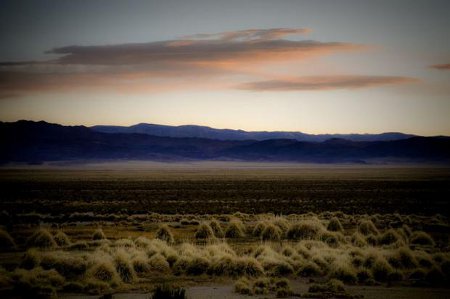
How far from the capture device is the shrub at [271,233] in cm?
2612

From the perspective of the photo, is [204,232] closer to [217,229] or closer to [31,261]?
[217,229]

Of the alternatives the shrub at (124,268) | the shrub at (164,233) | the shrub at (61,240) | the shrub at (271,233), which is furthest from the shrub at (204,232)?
the shrub at (124,268)

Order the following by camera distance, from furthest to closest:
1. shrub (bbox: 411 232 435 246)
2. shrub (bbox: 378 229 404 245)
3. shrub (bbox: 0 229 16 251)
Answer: shrub (bbox: 411 232 435 246) < shrub (bbox: 378 229 404 245) < shrub (bbox: 0 229 16 251)

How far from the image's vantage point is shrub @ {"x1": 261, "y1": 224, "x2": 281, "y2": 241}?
2612cm

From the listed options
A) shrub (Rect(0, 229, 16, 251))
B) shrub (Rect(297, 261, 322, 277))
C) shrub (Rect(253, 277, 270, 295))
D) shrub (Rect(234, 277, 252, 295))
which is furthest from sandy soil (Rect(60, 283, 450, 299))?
shrub (Rect(0, 229, 16, 251))

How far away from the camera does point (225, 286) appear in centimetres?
1584

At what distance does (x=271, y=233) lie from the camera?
86.5 ft

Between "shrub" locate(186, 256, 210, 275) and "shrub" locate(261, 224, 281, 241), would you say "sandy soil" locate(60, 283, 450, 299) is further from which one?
"shrub" locate(261, 224, 281, 241)

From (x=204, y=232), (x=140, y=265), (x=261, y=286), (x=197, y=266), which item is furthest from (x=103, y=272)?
(x=204, y=232)

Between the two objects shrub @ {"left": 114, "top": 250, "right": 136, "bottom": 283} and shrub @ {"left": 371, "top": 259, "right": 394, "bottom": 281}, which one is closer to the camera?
shrub @ {"left": 114, "top": 250, "right": 136, "bottom": 283}

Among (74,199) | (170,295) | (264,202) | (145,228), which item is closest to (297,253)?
(170,295)

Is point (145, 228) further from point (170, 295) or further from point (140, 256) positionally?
point (170, 295)

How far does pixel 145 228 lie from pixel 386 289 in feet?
60.2

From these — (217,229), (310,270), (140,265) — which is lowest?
(217,229)
